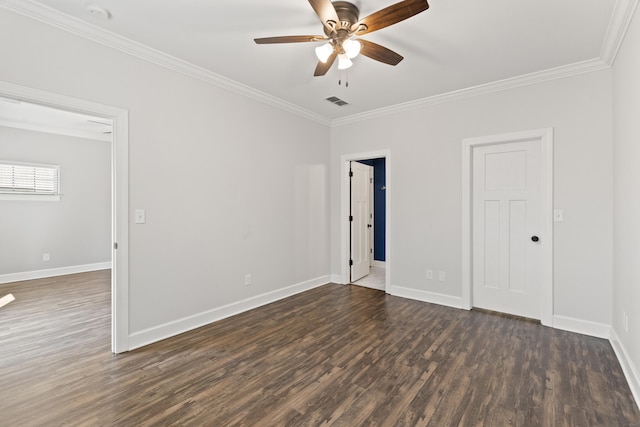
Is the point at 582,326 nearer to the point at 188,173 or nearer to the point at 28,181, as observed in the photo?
the point at 188,173

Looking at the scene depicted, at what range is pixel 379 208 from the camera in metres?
6.47

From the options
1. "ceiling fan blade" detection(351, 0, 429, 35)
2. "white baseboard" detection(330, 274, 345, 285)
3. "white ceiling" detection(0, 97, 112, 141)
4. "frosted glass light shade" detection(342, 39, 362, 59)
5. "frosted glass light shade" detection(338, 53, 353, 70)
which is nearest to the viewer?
"ceiling fan blade" detection(351, 0, 429, 35)

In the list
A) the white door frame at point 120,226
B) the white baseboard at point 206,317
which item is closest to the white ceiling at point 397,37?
the white door frame at point 120,226

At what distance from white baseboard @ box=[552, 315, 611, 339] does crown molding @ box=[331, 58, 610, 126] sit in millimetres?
2586

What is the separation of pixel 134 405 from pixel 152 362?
1.91 ft

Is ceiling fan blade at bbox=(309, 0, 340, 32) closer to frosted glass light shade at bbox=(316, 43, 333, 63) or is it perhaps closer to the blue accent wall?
frosted glass light shade at bbox=(316, 43, 333, 63)

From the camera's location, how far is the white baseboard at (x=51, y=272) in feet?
16.6

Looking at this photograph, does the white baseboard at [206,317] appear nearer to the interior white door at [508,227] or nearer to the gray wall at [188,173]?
the gray wall at [188,173]

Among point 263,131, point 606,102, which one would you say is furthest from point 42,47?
point 606,102

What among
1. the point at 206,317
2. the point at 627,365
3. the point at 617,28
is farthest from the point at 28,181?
the point at 627,365

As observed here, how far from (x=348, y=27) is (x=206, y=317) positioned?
3157 millimetres

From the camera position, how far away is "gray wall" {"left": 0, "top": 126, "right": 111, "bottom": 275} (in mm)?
5137

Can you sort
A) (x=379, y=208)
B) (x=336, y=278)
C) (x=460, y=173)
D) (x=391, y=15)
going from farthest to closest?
(x=379, y=208), (x=336, y=278), (x=460, y=173), (x=391, y=15)

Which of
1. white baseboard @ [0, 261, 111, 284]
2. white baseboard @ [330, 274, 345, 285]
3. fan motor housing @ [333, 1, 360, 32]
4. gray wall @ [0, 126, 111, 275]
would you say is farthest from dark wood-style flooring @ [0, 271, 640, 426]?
fan motor housing @ [333, 1, 360, 32]
